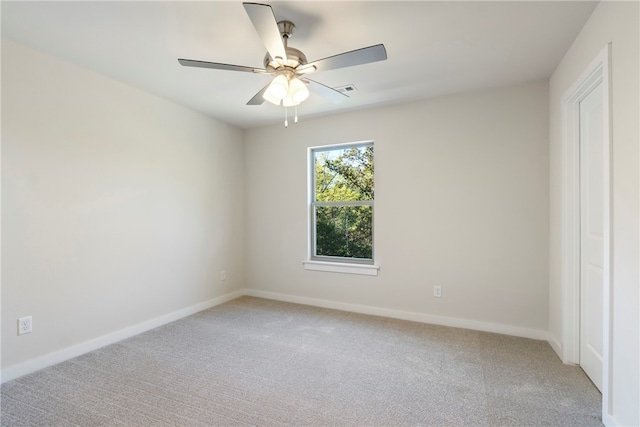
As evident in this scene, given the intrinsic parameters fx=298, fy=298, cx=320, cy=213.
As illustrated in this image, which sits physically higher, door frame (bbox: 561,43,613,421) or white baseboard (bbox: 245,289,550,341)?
door frame (bbox: 561,43,613,421)

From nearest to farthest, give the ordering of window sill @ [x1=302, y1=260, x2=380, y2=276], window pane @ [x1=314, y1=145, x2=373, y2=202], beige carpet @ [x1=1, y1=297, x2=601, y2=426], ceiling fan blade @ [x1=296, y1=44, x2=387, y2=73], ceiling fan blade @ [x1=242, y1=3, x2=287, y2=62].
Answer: ceiling fan blade @ [x1=242, y1=3, x2=287, y2=62]
ceiling fan blade @ [x1=296, y1=44, x2=387, y2=73]
beige carpet @ [x1=1, y1=297, x2=601, y2=426]
window sill @ [x1=302, y1=260, x2=380, y2=276]
window pane @ [x1=314, y1=145, x2=373, y2=202]

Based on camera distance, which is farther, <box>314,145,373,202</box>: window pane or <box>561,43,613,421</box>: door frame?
<box>314,145,373,202</box>: window pane

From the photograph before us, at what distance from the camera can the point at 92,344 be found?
8.57 ft

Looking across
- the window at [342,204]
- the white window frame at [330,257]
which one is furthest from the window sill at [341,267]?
the window at [342,204]

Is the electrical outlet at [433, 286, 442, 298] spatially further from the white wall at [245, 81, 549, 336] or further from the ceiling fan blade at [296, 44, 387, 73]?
the ceiling fan blade at [296, 44, 387, 73]

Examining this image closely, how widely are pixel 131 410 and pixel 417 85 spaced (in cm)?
339

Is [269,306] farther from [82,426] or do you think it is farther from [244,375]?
[82,426]

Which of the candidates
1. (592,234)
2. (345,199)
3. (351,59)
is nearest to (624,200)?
(592,234)

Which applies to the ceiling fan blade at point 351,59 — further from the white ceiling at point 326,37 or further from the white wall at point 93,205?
the white wall at point 93,205

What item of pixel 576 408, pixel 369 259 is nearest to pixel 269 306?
pixel 369 259

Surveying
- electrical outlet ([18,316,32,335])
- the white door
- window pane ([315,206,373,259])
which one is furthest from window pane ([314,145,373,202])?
electrical outlet ([18,316,32,335])

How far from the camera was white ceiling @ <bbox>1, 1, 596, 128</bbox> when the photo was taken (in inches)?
71.4

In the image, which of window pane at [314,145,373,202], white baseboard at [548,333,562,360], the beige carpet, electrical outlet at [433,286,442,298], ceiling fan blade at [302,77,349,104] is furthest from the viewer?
window pane at [314,145,373,202]

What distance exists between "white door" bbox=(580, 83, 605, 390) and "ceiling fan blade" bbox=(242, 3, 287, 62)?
6.82ft
